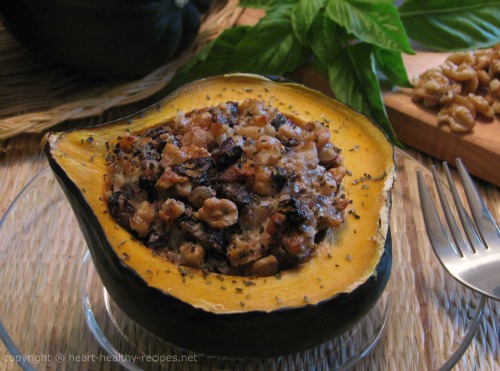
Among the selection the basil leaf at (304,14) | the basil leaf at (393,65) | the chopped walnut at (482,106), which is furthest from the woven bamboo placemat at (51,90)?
the chopped walnut at (482,106)

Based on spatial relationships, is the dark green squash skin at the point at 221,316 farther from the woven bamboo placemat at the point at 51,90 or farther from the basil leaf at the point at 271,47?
the basil leaf at the point at 271,47

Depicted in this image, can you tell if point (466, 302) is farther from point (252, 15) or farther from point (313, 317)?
point (252, 15)

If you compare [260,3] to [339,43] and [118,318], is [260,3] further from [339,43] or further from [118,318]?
[118,318]

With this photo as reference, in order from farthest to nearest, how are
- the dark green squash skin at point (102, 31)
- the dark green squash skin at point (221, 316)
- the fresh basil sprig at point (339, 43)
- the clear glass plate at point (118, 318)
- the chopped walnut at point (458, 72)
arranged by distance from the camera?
the chopped walnut at point (458, 72), the fresh basil sprig at point (339, 43), the dark green squash skin at point (102, 31), the clear glass plate at point (118, 318), the dark green squash skin at point (221, 316)

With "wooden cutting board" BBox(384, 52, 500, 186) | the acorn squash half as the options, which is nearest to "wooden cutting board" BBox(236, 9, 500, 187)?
"wooden cutting board" BBox(384, 52, 500, 186)

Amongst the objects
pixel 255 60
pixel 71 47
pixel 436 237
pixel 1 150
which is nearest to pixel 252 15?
pixel 255 60

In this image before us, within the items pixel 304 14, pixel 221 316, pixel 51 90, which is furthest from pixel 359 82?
pixel 221 316
